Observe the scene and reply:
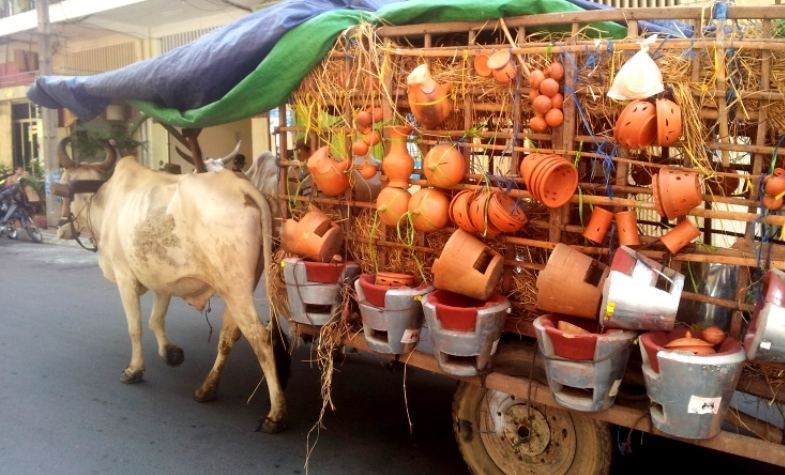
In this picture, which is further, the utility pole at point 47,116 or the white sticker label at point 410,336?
the utility pole at point 47,116

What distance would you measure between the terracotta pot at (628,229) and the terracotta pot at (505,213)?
0.41 meters

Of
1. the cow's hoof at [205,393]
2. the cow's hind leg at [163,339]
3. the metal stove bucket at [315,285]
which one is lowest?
the cow's hoof at [205,393]

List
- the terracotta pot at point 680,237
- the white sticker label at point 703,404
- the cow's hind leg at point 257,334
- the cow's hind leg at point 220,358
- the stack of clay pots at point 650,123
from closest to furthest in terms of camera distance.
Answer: the white sticker label at point 703,404, the stack of clay pots at point 650,123, the terracotta pot at point 680,237, the cow's hind leg at point 257,334, the cow's hind leg at point 220,358

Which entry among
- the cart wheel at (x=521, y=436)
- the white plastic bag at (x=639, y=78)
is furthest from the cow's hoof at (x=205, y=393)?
the white plastic bag at (x=639, y=78)

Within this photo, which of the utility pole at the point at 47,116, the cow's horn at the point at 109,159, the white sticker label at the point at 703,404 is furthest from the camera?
the utility pole at the point at 47,116

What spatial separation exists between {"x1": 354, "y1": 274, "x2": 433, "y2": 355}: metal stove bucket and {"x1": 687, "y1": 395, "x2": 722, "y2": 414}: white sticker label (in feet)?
4.02

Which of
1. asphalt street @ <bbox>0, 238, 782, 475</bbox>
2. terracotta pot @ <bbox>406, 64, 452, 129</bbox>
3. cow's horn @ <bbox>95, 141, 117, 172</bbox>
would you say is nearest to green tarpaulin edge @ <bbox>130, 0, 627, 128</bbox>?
terracotta pot @ <bbox>406, 64, 452, 129</bbox>

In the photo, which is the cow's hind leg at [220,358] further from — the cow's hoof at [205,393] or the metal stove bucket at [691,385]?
the metal stove bucket at [691,385]

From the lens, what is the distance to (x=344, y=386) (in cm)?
493

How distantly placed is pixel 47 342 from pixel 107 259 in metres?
1.52

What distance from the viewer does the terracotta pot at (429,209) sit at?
312cm

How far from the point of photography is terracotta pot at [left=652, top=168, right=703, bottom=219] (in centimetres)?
255

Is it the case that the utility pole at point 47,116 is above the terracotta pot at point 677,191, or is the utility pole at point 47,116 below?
above

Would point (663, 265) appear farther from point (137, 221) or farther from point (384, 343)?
point (137, 221)
